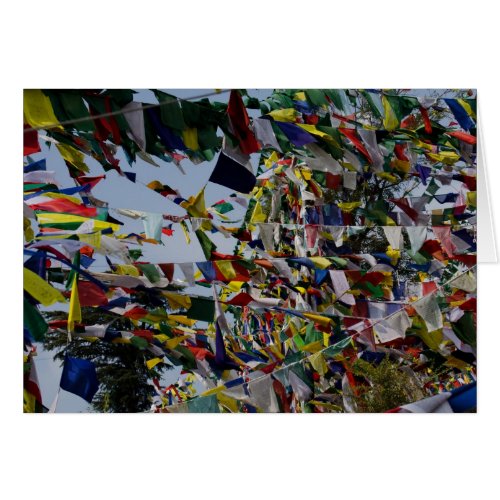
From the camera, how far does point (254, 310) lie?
3.02 m

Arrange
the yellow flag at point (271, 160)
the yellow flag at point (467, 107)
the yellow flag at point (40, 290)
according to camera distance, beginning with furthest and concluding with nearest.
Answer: the yellow flag at point (271, 160) < the yellow flag at point (467, 107) < the yellow flag at point (40, 290)

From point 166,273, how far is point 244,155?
64cm

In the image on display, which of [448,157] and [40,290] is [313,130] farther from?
[40,290]

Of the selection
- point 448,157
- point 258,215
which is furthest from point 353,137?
point 258,215

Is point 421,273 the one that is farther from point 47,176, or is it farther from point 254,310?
point 47,176

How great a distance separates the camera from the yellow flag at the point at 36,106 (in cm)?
273

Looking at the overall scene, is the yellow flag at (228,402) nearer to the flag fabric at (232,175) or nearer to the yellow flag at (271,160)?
the flag fabric at (232,175)

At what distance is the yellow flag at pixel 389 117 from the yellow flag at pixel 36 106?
148cm

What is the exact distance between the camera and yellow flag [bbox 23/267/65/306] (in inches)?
107

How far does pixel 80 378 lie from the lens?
276 cm

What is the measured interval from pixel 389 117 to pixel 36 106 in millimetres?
1583

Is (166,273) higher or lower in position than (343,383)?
higher

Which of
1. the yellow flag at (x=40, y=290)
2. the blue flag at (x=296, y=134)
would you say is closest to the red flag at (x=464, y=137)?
the blue flag at (x=296, y=134)
